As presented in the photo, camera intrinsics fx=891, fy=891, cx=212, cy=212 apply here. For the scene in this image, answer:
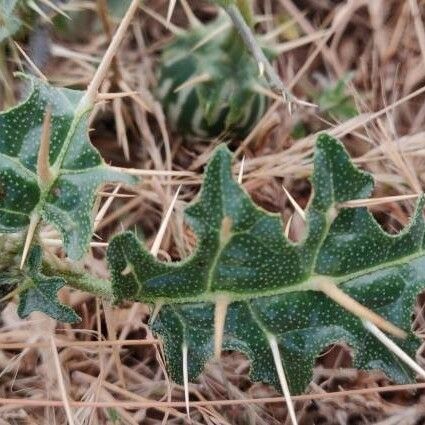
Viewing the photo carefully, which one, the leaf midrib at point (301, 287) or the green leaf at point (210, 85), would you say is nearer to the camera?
the leaf midrib at point (301, 287)

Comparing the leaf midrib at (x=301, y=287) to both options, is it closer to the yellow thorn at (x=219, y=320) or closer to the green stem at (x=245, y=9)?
the yellow thorn at (x=219, y=320)

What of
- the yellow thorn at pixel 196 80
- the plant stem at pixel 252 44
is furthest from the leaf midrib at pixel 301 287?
the yellow thorn at pixel 196 80

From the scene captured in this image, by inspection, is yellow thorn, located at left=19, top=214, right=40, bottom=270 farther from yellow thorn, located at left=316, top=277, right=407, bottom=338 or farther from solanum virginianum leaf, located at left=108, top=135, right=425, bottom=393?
yellow thorn, located at left=316, top=277, right=407, bottom=338

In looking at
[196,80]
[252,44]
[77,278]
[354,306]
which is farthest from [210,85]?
[354,306]

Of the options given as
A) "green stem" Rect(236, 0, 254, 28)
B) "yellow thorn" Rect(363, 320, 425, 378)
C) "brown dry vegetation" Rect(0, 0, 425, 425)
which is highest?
"green stem" Rect(236, 0, 254, 28)

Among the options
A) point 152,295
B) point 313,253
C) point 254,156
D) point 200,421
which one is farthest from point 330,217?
point 254,156

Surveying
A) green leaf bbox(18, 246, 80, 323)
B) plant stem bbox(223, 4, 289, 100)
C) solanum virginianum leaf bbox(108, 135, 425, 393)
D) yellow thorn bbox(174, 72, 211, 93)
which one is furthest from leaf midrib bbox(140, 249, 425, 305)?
yellow thorn bbox(174, 72, 211, 93)
